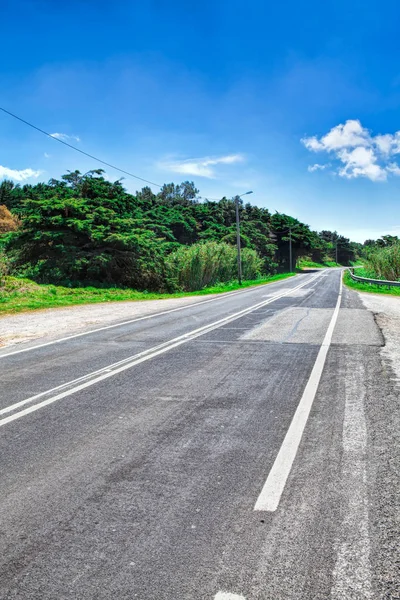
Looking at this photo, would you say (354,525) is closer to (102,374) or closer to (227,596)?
(227,596)

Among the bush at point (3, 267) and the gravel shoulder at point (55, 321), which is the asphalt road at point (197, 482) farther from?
the bush at point (3, 267)

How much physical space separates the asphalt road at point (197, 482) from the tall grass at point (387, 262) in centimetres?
2478

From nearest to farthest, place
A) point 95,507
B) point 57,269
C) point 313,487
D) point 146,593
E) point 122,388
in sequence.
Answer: point 146,593
point 95,507
point 313,487
point 122,388
point 57,269

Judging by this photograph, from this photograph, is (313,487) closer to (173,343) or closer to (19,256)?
(173,343)

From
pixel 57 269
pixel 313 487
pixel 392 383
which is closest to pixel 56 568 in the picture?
pixel 313 487

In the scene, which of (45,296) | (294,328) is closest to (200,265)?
(45,296)

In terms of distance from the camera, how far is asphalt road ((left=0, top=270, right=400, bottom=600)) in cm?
224

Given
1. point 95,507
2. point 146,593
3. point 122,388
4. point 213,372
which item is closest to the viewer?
point 146,593

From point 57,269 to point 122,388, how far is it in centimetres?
1915

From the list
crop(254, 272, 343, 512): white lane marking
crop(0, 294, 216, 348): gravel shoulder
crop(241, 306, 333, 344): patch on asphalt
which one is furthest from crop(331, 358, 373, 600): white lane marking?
crop(0, 294, 216, 348): gravel shoulder

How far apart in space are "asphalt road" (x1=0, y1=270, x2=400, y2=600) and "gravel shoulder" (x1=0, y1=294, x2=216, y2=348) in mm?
3724

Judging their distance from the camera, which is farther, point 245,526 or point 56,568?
point 245,526

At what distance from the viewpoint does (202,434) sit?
409cm

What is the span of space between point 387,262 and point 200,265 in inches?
536
